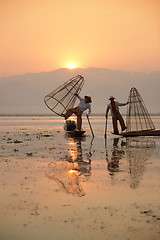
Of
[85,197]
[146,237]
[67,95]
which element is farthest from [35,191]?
[67,95]

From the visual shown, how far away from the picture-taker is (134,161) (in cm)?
1200

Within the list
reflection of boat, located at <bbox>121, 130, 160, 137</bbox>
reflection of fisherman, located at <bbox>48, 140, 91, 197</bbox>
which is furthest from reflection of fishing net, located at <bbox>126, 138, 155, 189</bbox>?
reflection of boat, located at <bbox>121, 130, 160, 137</bbox>

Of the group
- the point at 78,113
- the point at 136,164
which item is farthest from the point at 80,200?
the point at 78,113

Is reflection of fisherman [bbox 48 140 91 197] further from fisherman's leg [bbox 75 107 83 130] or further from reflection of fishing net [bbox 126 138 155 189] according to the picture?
fisherman's leg [bbox 75 107 83 130]

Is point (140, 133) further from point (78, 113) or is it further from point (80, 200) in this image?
point (80, 200)

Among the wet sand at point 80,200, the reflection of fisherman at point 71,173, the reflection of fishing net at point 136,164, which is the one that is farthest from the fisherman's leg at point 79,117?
the wet sand at point 80,200

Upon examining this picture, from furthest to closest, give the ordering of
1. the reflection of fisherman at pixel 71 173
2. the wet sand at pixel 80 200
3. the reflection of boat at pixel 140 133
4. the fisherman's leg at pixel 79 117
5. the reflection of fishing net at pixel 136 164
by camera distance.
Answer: the fisherman's leg at pixel 79 117, the reflection of boat at pixel 140 133, the reflection of fishing net at pixel 136 164, the reflection of fisherman at pixel 71 173, the wet sand at pixel 80 200

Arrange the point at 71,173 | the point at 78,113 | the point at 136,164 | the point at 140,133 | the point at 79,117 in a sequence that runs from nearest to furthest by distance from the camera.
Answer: the point at 71,173
the point at 136,164
the point at 140,133
the point at 79,117
the point at 78,113

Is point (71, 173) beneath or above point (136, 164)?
above

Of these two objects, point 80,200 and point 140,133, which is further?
point 140,133

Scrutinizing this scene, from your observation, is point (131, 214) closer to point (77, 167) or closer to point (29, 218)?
point (29, 218)

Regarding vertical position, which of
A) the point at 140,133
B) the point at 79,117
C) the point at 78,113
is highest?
the point at 78,113

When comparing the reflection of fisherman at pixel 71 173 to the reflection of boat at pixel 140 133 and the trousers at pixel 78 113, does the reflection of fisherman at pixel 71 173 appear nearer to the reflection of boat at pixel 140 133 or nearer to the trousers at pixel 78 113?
the reflection of boat at pixel 140 133

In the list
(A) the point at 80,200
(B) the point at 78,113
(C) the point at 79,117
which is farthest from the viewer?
(B) the point at 78,113
